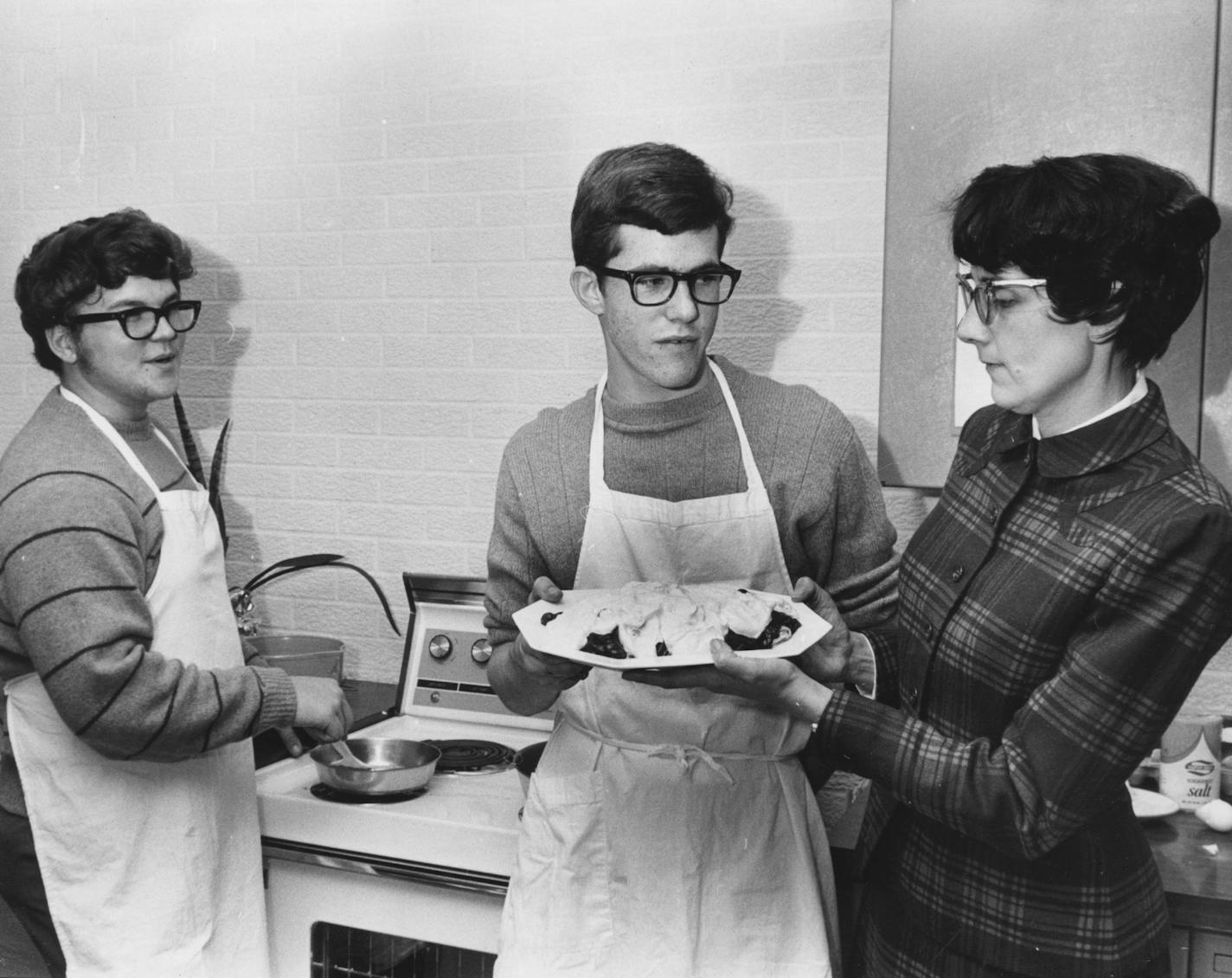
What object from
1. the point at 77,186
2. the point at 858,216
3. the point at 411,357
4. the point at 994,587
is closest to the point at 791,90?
the point at 858,216

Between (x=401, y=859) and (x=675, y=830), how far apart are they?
0.63 m

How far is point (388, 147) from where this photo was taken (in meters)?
3.23

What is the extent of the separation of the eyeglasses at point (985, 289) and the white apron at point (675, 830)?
0.53m

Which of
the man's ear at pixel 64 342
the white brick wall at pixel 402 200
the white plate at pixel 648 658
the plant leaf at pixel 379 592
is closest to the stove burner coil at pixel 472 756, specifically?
the plant leaf at pixel 379 592

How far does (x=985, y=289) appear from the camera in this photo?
168 cm

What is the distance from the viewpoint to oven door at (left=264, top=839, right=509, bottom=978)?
91.4 inches

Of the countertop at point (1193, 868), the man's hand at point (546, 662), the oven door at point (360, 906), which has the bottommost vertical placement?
the oven door at point (360, 906)

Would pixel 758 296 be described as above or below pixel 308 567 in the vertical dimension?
above

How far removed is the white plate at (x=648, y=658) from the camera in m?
1.71

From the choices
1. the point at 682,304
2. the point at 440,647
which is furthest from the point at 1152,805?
the point at 440,647

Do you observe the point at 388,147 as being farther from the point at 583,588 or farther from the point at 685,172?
the point at 583,588

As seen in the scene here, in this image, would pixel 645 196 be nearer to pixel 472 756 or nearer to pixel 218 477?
pixel 472 756

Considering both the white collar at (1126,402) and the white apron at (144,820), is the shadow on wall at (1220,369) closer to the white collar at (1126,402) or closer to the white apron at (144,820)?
the white collar at (1126,402)

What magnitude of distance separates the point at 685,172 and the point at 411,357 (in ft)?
4.56
